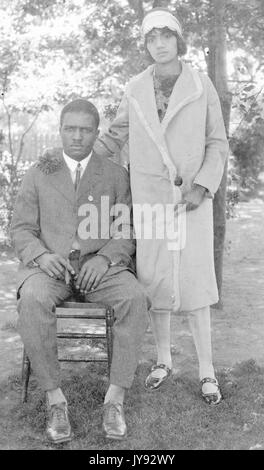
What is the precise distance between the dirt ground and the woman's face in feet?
6.54

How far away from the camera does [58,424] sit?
3.04 metres

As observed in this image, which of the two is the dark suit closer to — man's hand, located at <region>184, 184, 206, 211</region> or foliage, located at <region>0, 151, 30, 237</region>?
man's hand, located at <region>184, 184, 206, 211</region>

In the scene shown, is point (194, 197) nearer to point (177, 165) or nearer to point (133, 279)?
point (177, 165)

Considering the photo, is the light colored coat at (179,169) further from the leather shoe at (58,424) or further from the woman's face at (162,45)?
the leather shoe at (58,424)

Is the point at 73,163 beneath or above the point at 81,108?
beneath

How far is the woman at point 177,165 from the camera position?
347 cm

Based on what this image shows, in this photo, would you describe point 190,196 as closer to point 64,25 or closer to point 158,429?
point 158,429

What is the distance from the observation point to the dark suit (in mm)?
3125

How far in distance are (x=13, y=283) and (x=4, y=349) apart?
2220 millimetres

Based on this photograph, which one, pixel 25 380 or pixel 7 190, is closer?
pixel 25 380

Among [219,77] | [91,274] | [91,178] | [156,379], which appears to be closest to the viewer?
[91,274]

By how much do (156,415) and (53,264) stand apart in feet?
3.29

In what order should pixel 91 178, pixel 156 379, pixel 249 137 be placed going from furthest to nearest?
1. pixel 249 137
2. pixel 156 379
3. pixel 91 178

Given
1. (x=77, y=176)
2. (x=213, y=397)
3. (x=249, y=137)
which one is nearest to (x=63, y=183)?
(x=77, y=176)
